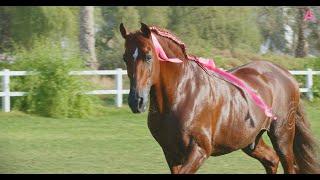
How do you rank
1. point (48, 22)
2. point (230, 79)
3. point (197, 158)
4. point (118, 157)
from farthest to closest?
1. point (48, 22)
2. point (118, 157)
3. point (230, 79)
4. point (197, 158)

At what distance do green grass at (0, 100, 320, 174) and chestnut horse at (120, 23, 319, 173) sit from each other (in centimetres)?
172

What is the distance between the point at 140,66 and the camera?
5359 millimetres

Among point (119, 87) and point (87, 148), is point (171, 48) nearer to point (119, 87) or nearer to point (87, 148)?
point (87, 148)

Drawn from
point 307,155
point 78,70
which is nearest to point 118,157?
point 307,155

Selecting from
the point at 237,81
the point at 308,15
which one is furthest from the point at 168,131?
the point at 308,15

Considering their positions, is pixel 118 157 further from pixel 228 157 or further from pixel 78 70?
pixel 78 70

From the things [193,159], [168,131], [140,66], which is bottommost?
[193,159]

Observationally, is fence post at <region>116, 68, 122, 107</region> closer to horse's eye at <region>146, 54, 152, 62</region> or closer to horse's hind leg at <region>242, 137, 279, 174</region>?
horse's hind leg at <region>242, 137, 279, 174</region>

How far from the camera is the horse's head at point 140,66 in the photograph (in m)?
5.27

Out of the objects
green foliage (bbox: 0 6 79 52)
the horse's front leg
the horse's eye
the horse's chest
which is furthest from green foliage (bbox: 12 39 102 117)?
the horse's eye

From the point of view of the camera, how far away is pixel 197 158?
18.4ft

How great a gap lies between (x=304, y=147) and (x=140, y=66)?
2.76m

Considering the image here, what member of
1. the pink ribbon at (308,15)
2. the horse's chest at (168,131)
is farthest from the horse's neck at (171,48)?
the pink ribbon at (308,15)

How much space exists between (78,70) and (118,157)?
729 centimetres
